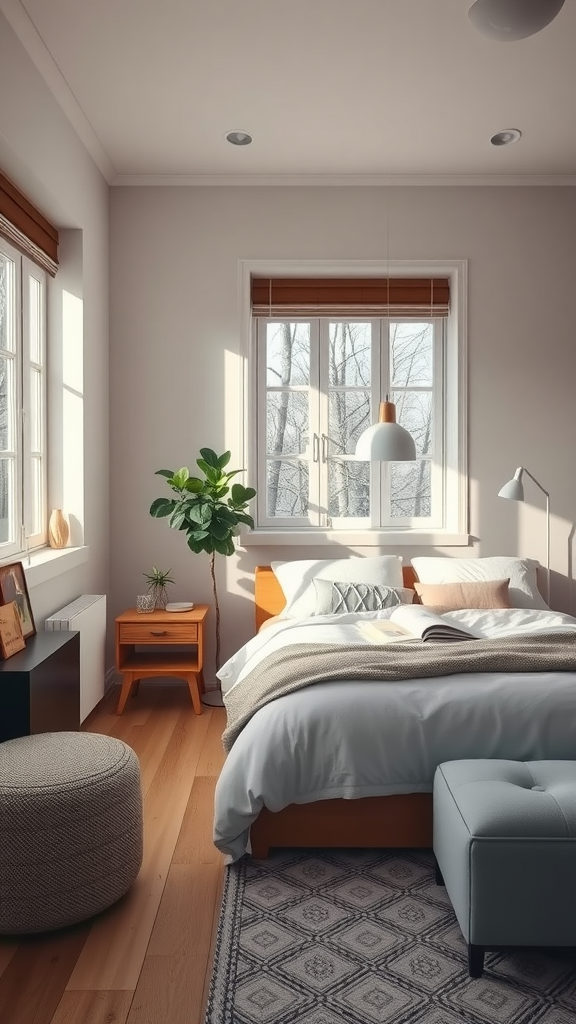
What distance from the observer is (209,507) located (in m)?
4.17

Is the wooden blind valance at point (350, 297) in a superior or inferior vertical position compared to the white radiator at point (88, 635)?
superior

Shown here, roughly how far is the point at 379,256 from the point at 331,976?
3.78 m

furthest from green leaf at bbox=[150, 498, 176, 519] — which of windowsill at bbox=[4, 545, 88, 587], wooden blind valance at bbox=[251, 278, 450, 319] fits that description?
wooden blind valance at bbox=[251, 278, 450, 319]

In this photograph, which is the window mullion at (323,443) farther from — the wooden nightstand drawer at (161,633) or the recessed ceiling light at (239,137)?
the recessed ceiling light at (239,137)

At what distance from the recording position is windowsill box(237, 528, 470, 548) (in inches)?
180

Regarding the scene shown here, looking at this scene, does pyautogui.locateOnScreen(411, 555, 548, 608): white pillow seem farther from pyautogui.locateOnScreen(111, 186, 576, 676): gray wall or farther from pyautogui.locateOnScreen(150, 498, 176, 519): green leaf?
pyautogui.locateOnScreen(150, 498, 176, 519): green leaf

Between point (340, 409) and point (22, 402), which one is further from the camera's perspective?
point (340, 409)

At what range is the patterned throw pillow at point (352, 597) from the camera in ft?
12.9

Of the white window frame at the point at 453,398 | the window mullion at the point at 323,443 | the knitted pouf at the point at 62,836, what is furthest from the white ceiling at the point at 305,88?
the knitted pouf at the point at 62,836

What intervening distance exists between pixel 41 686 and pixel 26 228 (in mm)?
2054

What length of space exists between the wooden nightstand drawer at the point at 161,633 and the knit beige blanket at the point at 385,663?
1141mm

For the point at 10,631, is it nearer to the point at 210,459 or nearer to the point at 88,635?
the point at 88,635

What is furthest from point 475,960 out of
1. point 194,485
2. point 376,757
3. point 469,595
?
point 194,485

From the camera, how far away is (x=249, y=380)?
4.63 meters
